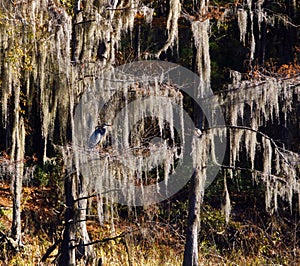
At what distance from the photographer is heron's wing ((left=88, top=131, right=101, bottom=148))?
6132 mm

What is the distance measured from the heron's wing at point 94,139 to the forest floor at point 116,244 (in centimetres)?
124

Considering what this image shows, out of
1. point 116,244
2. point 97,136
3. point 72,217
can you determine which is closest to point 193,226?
point 72,217

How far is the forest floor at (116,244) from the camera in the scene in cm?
796

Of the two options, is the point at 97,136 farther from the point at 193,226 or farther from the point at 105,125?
the point at 193,226

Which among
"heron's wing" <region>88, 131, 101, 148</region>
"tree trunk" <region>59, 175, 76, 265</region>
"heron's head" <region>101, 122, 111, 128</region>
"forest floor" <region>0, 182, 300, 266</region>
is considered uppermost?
"heron's head" <region>101, 122, 111, 128</region>

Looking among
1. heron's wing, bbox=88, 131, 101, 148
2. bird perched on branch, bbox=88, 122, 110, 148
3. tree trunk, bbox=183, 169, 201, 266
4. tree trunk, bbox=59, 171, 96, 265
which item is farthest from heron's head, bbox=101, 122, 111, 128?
tree trunk, bbox=183, 169, 201, 266

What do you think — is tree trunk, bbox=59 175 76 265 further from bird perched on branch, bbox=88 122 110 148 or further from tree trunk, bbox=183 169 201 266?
tree trunk, bbox=183 169 201 266

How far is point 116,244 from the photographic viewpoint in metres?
8.62

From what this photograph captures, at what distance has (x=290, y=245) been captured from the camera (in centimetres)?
934

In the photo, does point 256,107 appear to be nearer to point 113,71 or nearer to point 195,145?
point 195,145

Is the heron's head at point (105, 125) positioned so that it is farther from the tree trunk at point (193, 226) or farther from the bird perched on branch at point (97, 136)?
the tree trunk at point (193, 226)

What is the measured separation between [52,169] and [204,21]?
5.88 meters

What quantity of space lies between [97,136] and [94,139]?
0.17 feet

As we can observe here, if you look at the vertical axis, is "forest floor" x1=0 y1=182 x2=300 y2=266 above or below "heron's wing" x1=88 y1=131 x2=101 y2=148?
below
